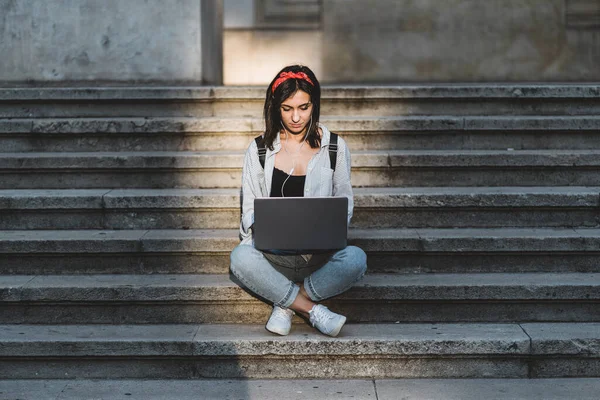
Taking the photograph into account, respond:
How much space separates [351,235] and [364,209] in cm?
29

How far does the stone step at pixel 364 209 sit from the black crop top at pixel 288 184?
798mm

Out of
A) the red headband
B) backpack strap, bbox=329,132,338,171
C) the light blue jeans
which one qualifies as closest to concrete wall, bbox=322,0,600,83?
backpack strap, bbox=329,132,338,171

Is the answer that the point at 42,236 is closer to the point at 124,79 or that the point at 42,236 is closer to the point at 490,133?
the point at 124,79

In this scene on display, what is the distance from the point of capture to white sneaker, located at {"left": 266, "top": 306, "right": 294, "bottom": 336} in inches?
176

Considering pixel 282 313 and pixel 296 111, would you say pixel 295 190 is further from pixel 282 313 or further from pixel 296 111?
pixel 282 313

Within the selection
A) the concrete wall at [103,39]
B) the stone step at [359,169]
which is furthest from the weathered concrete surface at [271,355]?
the concrete wall at [103,39]

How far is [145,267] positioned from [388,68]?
5.58m

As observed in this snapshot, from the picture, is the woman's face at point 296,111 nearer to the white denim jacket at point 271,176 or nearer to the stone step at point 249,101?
the white denim jacket at point 271,176

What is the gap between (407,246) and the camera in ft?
16.7

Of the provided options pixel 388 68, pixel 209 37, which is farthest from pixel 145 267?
pixel 388 68

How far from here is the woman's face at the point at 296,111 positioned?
4.50m

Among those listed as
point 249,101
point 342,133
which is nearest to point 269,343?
point 342,133

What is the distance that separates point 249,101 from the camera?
648 cm

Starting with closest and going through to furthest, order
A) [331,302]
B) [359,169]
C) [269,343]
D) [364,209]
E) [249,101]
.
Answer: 1. [269,343]
2. [331,302]
3. [364,209]
4. [359,169]
5. [249,101]
